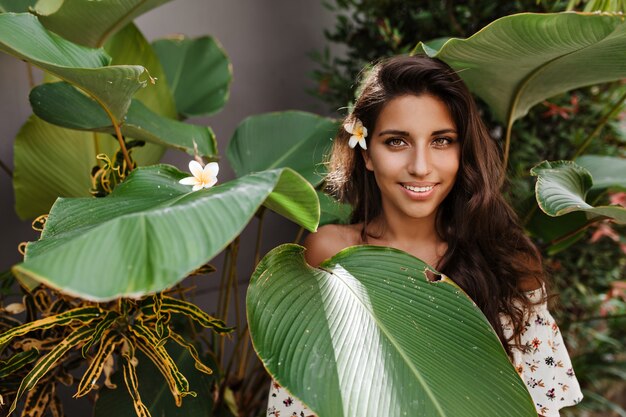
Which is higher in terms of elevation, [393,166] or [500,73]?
[500,73]

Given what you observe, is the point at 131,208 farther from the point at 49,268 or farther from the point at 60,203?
the point at 49,268

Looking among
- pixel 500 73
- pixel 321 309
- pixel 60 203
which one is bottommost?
pixel 321 309

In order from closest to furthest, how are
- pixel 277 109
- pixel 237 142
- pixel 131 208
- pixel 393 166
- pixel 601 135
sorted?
pixel 131 208, pixel 393 166, pixel 237 142, pixel 601 135, pixel 277 109

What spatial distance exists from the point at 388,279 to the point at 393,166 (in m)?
0.25

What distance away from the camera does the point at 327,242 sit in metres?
1.22

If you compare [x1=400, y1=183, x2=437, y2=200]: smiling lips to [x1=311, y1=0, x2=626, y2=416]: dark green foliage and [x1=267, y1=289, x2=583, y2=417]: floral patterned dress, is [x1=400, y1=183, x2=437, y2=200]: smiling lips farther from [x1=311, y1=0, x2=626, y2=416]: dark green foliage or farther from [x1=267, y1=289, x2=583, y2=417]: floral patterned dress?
[x1=311, y1=0, x2=626, y2=416]: dark green foliage

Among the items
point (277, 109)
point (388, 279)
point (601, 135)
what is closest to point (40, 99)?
point (388, 279)

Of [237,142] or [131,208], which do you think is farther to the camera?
[237,142]

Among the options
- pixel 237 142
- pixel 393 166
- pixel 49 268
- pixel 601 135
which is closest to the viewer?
pixel 49 268

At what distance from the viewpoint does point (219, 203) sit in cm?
71

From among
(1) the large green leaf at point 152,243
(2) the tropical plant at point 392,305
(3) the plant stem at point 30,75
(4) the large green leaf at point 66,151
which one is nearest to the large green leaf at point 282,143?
(4) the large green leaf at point 66,151

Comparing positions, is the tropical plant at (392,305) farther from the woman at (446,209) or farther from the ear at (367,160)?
the ear at (367,160)

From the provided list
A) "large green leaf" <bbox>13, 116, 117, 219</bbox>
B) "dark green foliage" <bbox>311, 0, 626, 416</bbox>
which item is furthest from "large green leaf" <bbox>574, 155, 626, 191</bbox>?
"large green leaf" <bbox>13, 116, 117, 219</bbox>

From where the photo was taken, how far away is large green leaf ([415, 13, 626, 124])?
95cm
